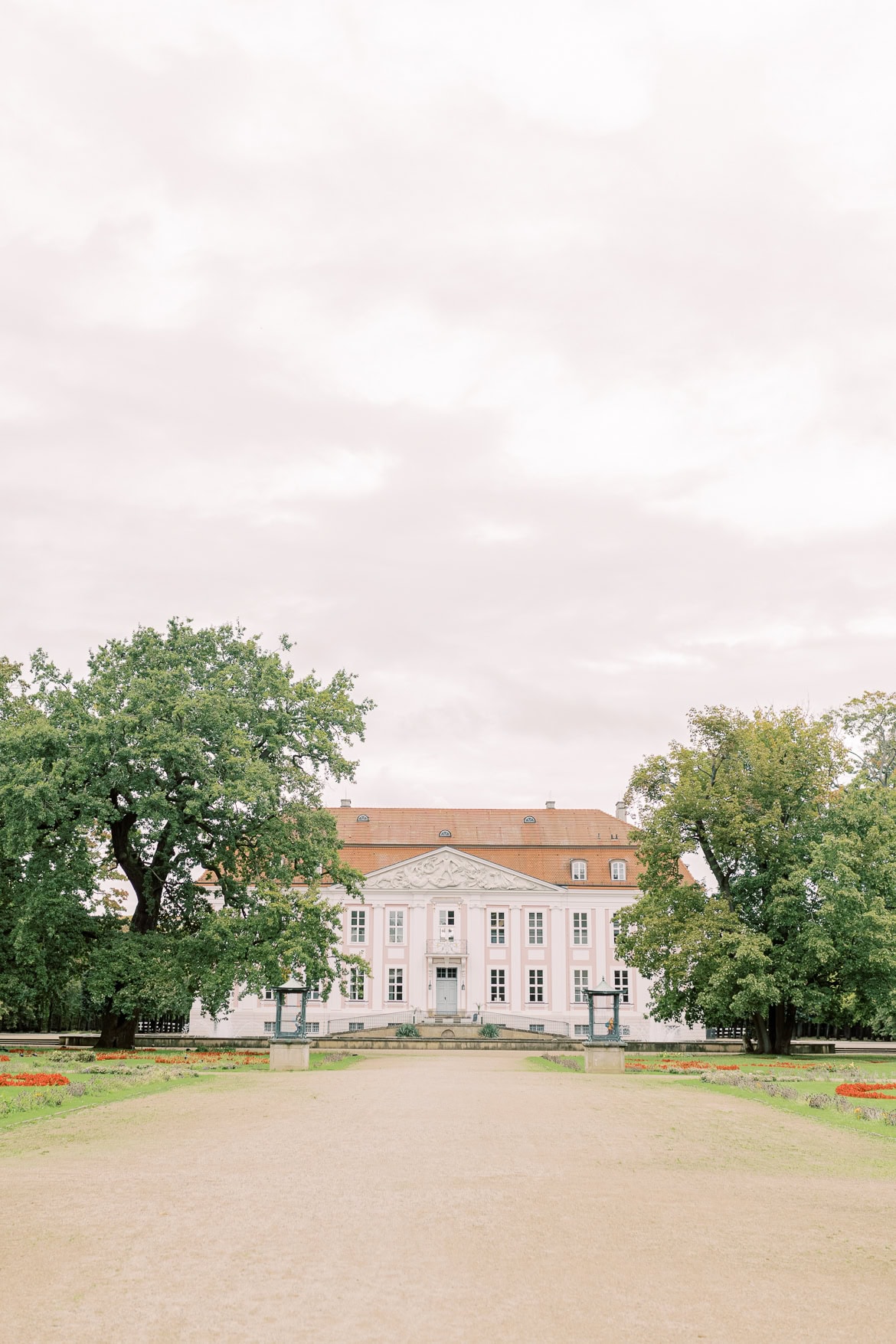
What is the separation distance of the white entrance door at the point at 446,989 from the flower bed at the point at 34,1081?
4938 centimetres

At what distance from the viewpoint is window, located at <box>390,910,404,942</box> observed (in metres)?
68.9

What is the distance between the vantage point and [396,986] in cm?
6806

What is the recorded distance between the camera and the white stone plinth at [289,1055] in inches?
1100

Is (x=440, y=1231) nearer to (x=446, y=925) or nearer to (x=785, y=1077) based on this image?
(x=785, y=1077)

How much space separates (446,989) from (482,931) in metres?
3.89

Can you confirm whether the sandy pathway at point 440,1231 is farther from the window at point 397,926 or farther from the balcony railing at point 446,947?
the window at point 397,926

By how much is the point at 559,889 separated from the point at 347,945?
41.8ft

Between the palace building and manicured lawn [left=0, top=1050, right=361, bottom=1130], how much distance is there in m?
31.3

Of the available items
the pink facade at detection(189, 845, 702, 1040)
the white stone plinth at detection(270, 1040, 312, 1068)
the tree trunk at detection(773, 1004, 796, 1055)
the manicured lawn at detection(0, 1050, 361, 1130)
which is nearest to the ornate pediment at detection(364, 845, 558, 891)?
the pink facade at detection(189, 845, 702, 1040)

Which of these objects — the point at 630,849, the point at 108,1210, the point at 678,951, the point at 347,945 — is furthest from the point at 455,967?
the point at 108,1210

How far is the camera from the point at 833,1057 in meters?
37.6

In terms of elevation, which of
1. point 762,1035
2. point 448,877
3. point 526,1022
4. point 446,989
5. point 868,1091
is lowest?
point 526,1022

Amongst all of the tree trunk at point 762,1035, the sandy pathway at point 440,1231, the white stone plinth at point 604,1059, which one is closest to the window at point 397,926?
the tree trunk at point 762,1035

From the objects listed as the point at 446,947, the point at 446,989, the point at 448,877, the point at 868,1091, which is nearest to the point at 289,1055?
the point at 868,1091
